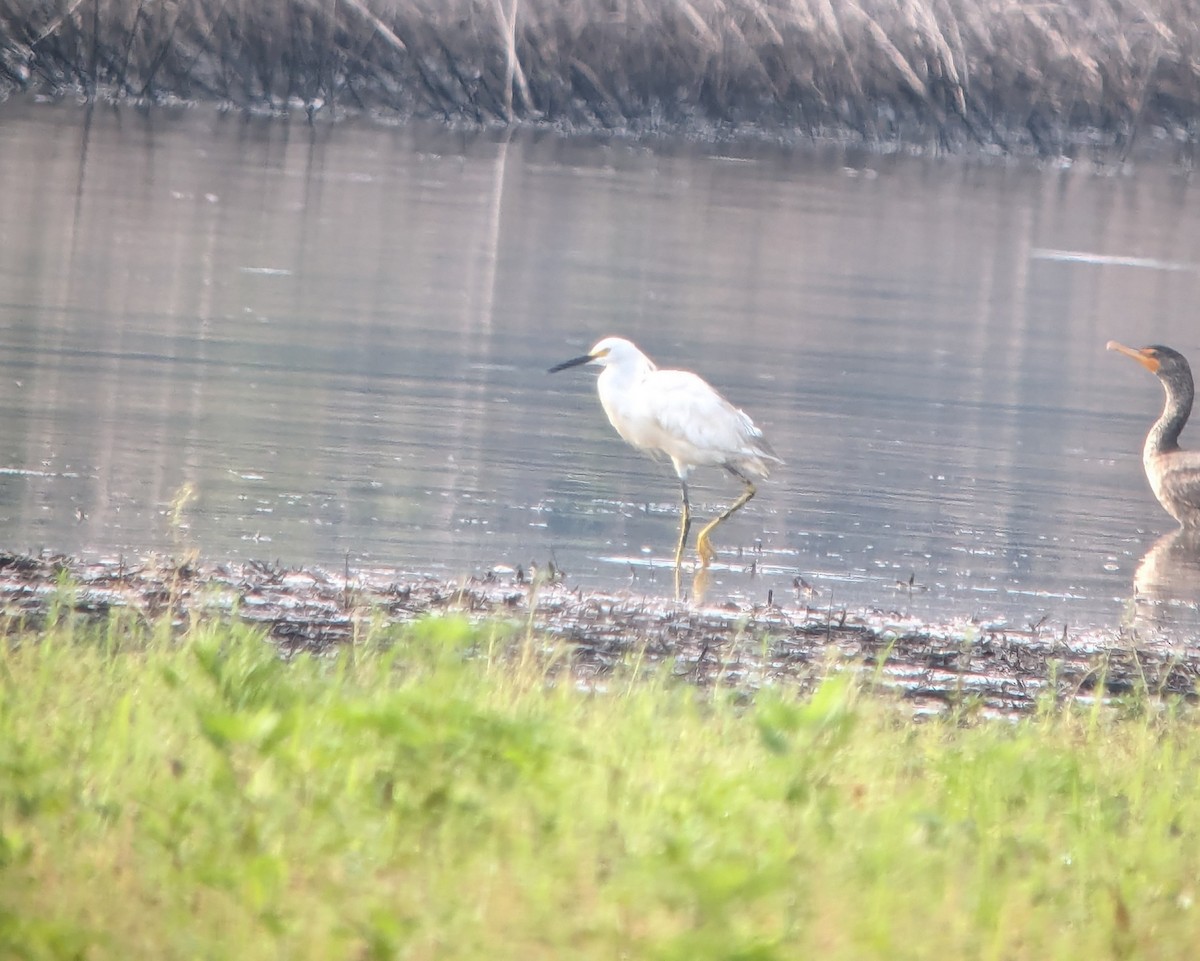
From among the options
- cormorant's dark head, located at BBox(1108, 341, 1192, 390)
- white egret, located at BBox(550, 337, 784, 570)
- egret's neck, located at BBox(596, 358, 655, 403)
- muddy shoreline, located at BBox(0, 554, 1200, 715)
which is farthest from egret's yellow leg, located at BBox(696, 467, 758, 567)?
cormorant's dark head, located at BBox(1108, 341, 1192, 390)

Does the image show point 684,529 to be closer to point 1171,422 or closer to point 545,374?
point 1171,422

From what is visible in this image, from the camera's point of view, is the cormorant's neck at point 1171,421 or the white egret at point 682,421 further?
the cormorant's neck at point 1171,421

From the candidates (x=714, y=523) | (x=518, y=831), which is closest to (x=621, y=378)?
(x=714, y=523)

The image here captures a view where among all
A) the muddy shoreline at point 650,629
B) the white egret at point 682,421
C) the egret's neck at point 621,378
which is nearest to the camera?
the muddy shoreline at point 650,629

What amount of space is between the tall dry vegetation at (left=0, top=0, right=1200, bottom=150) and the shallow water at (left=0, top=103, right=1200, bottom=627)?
932 centimetres

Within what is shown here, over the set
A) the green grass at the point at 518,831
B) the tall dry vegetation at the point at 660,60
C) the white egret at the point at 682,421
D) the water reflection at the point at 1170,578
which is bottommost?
the green grass at the point at 518,831

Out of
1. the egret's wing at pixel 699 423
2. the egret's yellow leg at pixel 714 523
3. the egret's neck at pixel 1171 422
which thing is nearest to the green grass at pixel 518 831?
the egret's yellow leg at pixel 714 523

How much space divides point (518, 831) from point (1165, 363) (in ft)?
32.5

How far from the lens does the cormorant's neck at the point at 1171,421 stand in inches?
500

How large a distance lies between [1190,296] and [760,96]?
2504cm

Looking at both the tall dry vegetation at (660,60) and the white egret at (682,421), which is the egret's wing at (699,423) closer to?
the white egret at (682,421)

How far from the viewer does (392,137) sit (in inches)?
1545

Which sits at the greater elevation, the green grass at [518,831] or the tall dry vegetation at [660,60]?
the tall dry vegetation at [660,60]

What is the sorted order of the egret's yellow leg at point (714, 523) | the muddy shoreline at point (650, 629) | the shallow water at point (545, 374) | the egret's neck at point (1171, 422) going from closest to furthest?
the muddy shoreline at point (650, 629) < the shallow water at point (545, 374) < the egret's yellow leg at point (714, 523) < the egret's neck at point (1171, 422)
